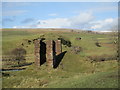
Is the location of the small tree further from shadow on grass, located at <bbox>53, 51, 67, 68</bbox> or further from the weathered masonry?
the weathered masonry

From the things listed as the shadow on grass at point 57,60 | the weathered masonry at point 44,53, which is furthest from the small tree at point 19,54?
the weathered masonry at point 44,53

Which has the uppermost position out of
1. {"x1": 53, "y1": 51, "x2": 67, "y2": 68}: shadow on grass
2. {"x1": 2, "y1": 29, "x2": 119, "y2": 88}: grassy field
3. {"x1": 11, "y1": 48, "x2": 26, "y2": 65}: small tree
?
{"x1": 53, "y1": 51, "x2": 67, "y2": 68}: shadow on grass

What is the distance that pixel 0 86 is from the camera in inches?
939

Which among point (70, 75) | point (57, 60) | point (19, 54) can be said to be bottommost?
point (19, 54)

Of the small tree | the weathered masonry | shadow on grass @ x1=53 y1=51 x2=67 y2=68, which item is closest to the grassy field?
shadow on grass @ x1=53 y1=51 x2=67 y2=68

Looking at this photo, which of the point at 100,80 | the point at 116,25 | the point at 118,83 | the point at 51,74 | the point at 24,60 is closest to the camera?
the point at 118,83

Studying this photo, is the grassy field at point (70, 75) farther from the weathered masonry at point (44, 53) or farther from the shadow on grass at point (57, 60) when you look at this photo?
the weathered masonry at point (44, 53)

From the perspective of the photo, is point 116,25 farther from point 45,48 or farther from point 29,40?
point 29,40

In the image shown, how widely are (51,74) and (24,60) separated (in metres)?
77.4

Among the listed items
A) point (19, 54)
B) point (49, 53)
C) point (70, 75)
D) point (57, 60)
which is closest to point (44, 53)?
point (49, 53)

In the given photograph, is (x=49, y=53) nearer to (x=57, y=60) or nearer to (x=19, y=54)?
(x=57, y=60)

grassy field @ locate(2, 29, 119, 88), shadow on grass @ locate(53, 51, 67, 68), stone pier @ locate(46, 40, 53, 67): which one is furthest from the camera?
shadow on grass @ locate(53, 51, 67, 68)

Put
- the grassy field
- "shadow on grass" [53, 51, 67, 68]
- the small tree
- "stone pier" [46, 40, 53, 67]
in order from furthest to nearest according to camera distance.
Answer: the small tree
"shadow on grass" [53, 51, 67, 68]
"stone pier" [46, 40, 53, 67]
the grassy field

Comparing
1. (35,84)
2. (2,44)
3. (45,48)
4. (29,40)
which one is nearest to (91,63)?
(45,48)
